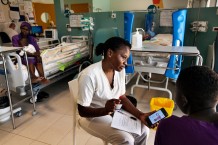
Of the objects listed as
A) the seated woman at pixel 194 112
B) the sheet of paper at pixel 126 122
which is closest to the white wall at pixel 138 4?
the sheet of paper at pixel 126 122

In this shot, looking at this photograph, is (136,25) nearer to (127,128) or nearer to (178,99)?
(127,128)

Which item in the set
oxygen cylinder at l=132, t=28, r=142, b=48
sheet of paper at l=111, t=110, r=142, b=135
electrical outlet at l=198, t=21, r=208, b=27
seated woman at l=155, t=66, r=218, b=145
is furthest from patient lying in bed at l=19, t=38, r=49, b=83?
electrical outlet at l=198, t=21, r=208, b=27

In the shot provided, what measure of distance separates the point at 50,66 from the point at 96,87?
5.55 feet

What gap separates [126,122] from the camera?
4.22 ft

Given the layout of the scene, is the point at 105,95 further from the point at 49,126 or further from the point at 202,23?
the point at 202,23

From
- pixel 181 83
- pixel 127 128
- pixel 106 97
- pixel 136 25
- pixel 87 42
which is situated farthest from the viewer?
pixel 87 42

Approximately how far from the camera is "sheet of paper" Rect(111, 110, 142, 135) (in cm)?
122

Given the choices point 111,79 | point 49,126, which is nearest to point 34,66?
point 49,126

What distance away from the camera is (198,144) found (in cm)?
60

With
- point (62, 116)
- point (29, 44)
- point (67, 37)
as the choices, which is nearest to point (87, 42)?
point (67, 37)

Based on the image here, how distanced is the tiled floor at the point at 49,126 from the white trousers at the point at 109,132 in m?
0.66

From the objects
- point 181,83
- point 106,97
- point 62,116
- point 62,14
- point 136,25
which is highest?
point 62,14

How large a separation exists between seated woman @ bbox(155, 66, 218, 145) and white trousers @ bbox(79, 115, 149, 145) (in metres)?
0.46

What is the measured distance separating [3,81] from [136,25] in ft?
7.79
